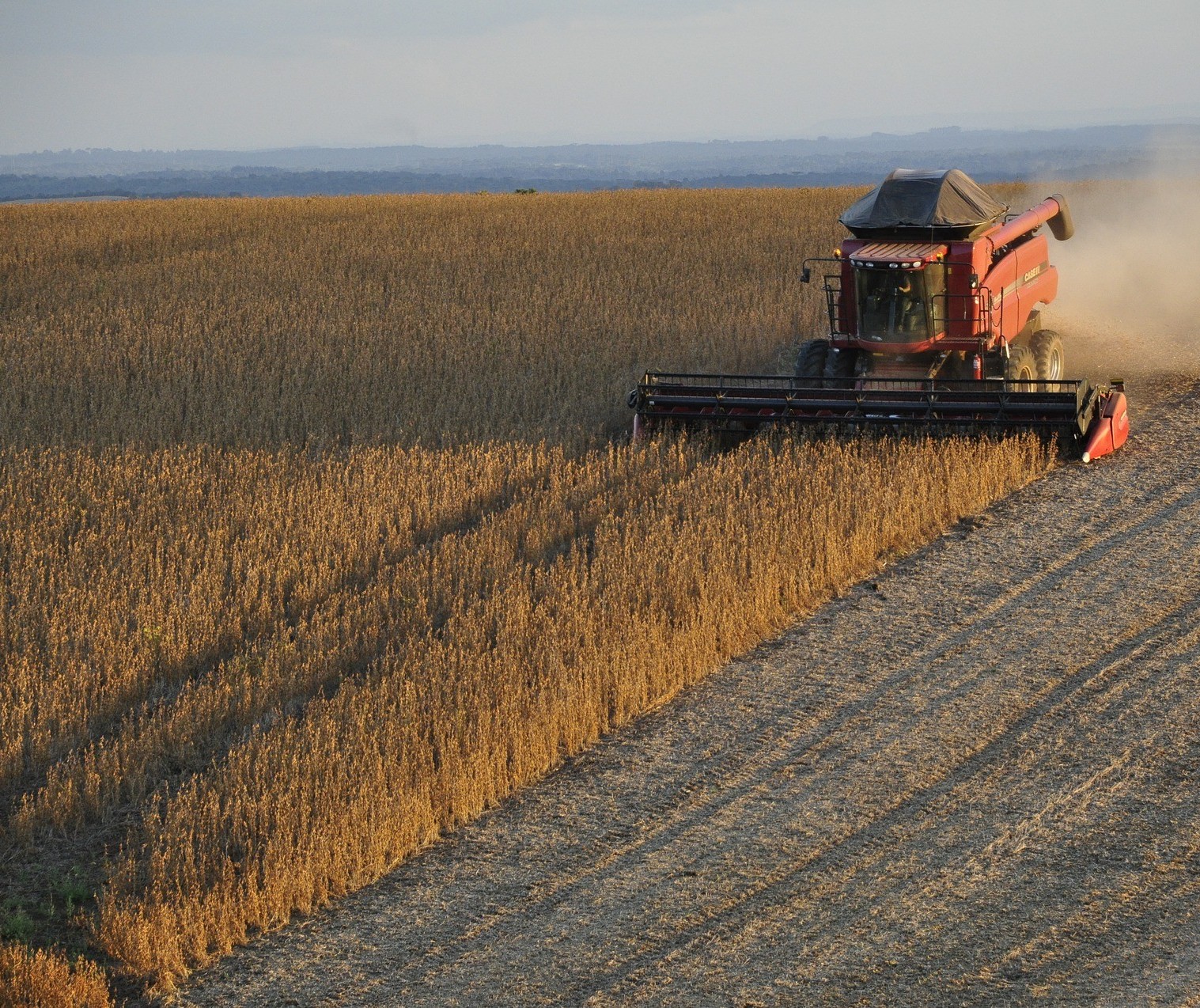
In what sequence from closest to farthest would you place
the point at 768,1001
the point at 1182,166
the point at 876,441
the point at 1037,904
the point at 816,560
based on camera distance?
the point at 768,1001 < the point at 1037,904 < the point at 816,560 < the point at 876,441 < the point at 1182,166

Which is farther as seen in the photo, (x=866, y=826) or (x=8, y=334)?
(x=8, y=334)

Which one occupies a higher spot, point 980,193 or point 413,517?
point 980,193

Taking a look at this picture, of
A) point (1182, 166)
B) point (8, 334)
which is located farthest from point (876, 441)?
point (1182, 166)

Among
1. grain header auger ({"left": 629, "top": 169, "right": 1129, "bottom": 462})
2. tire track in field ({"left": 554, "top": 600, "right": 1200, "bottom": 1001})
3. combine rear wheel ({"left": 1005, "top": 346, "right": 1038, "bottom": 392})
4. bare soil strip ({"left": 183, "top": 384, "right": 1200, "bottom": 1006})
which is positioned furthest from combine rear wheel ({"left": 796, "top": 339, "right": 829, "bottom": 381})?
tire track in field ({"left": 554, "top": 600, "right": 1200, "bottom": 1001})

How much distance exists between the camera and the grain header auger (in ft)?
34.6

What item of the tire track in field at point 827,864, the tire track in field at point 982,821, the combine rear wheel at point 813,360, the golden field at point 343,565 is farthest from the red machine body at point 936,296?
the tire track in field at point 827,864

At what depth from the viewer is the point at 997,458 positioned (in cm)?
1016

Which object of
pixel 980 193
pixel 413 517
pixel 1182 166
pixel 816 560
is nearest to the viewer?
pixel 816 560

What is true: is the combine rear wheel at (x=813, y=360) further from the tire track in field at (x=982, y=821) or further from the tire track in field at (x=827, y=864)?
the tire track in field at (x=827, y=864)

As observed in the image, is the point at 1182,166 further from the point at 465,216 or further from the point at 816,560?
the point at 816,560

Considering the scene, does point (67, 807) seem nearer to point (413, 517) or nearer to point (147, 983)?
point (147, 983)

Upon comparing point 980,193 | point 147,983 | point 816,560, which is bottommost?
point 147,983

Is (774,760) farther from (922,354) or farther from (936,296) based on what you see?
(922,354)

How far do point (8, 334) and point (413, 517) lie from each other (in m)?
10.0
